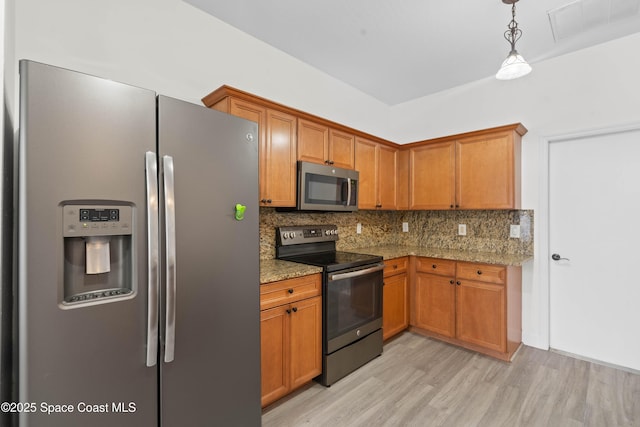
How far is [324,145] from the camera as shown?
110 inches

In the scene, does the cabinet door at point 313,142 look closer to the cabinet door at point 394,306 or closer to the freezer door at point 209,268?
the freezer door at point 209,268

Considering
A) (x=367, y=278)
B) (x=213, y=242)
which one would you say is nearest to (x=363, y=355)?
(x=367, y=278)

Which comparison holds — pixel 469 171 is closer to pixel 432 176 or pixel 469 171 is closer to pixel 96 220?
pixel 432 176

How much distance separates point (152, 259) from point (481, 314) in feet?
9.23

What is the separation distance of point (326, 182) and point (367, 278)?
0.94m

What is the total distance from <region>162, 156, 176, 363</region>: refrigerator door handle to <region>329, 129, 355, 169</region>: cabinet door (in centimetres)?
176

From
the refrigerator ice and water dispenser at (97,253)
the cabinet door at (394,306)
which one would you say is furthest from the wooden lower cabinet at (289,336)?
the cabinet door at (394,306)

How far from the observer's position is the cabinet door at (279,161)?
2303mm

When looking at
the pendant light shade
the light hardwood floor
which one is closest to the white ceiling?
the pendant light shade

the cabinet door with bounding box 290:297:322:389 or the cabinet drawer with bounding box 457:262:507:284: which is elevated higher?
the cabinet drawer with bounding box 457:262:507:284

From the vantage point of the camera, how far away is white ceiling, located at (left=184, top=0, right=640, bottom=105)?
2197 mm

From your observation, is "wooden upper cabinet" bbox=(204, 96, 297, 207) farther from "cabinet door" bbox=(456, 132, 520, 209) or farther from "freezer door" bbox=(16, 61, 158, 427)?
"cabinet door" bbox=(456, 132, 520, 209)

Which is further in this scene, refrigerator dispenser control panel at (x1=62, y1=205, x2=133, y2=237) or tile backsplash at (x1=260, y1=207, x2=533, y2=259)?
tile backsplash at (x1=260, y1=207, x2=533, y2=259)

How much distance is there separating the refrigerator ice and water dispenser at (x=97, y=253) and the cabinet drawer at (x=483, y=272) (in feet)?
9.06
